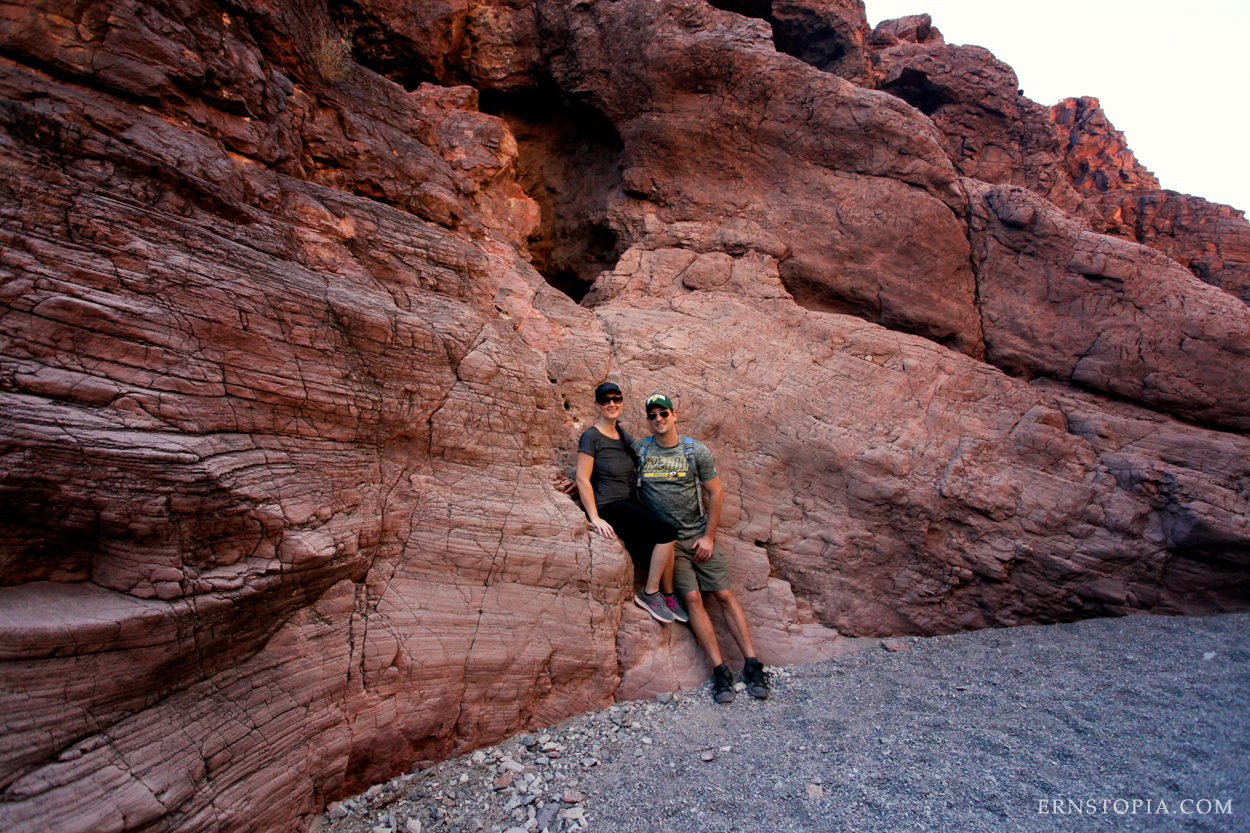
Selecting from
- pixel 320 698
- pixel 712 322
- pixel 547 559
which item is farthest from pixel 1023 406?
pixel 320 698

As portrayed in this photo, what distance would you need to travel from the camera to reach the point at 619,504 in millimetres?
5043

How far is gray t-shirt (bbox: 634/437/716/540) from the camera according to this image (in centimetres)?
518

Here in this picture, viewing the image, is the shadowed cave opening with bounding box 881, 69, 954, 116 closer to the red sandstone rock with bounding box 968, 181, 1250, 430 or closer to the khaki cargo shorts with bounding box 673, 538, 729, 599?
the red sandstone rock with bounding box 968, 181, 1250, 430

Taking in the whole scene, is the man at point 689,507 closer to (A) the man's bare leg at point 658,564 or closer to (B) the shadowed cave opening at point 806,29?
(A) the man's bare leg at point 658,564

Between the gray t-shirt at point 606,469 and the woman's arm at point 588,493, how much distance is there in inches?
2.8

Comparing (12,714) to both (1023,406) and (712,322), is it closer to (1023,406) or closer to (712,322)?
(712,322)

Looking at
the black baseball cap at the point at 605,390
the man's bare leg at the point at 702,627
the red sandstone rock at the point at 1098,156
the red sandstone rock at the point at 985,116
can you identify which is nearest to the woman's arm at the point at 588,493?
the black baseball cap at the point at 605,390

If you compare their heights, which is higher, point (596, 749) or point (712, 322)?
point (712, 322)

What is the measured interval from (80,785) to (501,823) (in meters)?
2.06

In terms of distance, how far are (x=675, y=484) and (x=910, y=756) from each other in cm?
252

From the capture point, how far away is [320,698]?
363 cm

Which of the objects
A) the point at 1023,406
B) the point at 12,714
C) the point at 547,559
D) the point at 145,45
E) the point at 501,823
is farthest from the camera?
the point at 1023,406

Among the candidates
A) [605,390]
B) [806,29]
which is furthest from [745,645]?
[806,29]

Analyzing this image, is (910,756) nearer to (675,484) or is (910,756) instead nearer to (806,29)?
(675,484)
